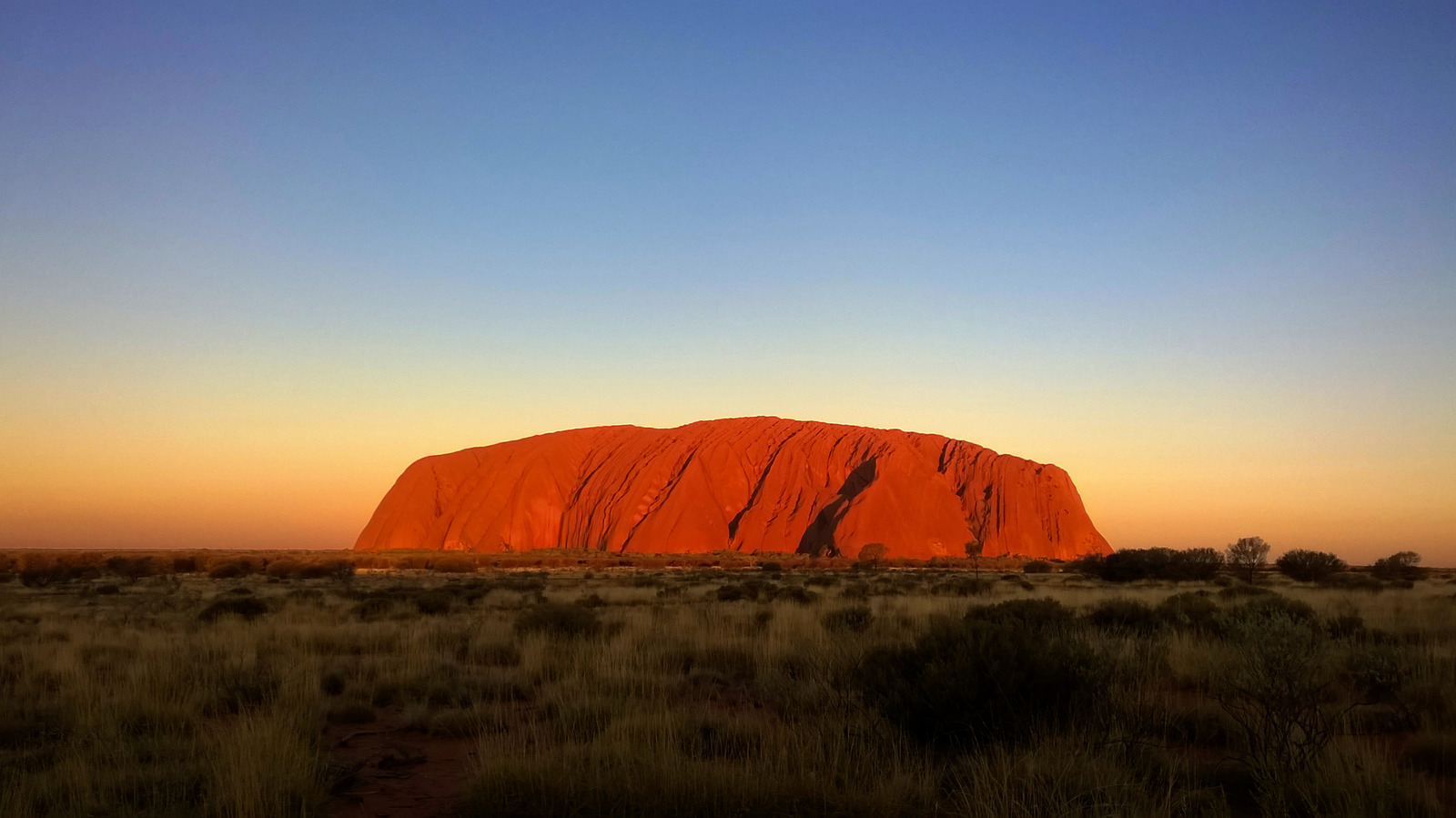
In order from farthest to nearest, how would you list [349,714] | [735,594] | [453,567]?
[453,567]
[735,594]
[349,714]

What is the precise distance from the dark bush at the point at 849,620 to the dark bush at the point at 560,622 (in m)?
3.58

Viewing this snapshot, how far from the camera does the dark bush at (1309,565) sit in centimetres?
3488

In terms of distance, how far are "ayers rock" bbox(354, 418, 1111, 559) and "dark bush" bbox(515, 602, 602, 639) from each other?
55.4 metres

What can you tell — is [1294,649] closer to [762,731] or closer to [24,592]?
[762,731]

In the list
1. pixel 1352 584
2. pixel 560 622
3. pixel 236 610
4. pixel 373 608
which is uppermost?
pixel 560 622

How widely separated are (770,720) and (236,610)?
14243 mm

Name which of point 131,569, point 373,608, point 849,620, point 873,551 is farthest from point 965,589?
point 873,551

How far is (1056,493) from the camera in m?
81.8

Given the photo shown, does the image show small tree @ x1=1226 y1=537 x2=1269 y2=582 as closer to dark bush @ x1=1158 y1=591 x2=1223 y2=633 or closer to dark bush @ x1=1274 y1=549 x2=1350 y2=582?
dark bush @ x1=1274 y1=549 x2=1350 y2=582

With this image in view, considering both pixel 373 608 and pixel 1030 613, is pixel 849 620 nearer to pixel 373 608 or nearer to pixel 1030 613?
pixel 1030 613

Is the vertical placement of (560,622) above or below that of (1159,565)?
above

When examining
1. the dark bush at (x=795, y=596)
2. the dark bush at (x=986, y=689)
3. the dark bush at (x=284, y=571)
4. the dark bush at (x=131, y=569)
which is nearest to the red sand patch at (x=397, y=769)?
the dark bush at (x=986, y=689)

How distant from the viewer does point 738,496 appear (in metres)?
81.2

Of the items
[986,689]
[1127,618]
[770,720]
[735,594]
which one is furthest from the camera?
[735,594]
